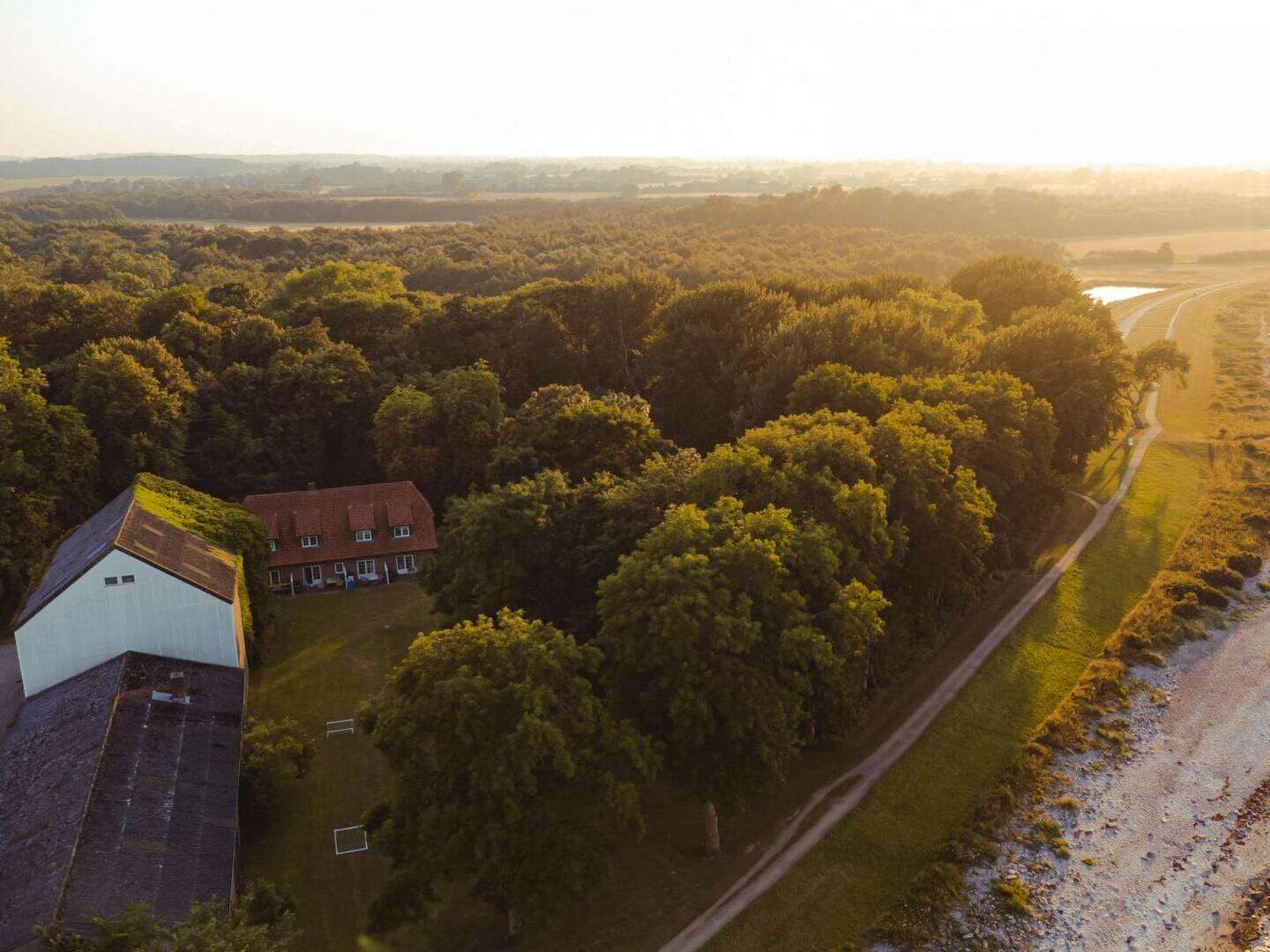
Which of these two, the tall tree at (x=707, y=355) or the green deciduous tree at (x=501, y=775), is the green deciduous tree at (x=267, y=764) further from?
the tall tree at (x=707, y=355)

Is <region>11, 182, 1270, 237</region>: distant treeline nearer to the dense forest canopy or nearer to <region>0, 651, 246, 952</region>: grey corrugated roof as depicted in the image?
the dense forest canopy

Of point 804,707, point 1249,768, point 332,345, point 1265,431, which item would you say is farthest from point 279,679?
point 1265,431

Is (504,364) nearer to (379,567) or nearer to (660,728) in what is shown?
(379,567)

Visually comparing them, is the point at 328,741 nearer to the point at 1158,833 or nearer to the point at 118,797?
the point at 118,797

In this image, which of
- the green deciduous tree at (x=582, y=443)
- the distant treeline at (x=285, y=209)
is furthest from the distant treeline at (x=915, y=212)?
the green deciduous tree at (x=582, y=443)

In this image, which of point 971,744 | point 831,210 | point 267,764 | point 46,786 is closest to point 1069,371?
point 971,744
